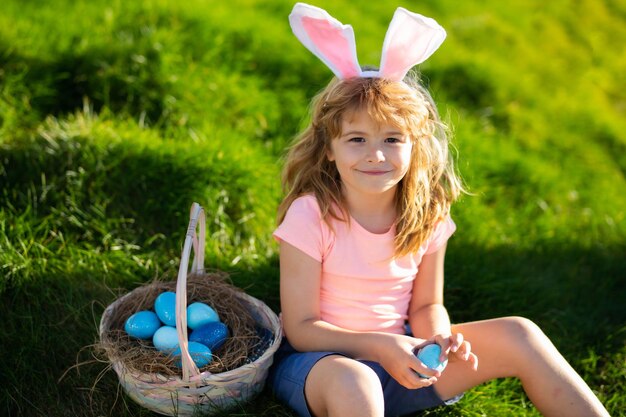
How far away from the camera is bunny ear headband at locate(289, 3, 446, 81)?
2.16m

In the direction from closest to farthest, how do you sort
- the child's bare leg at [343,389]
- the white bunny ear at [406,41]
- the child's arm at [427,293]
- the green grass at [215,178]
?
the child's bare leg at [343,389], the white bunny ear at [406,41], the child's arm at [427,293], the green grass at [215,178]

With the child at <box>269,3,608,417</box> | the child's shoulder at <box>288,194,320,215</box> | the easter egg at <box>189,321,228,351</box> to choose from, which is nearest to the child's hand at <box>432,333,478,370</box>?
the child at <box>269,3,608,417</box>

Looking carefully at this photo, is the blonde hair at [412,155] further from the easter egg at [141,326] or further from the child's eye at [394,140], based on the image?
the easter egg at [141,326]

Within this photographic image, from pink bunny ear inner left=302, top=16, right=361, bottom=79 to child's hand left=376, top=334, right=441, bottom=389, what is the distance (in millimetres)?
814

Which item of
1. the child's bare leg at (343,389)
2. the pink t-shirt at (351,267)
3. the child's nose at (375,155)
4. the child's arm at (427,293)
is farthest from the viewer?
the child's arm at (427,293)

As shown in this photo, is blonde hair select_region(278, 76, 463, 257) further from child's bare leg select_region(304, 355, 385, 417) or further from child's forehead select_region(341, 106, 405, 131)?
child's bare leg select_region(304, 355, 385, 417)

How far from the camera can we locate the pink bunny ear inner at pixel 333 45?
222 cm

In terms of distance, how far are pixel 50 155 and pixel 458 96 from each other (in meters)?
2.39

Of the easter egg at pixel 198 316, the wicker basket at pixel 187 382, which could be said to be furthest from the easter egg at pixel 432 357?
the easter egg at pixel 198 316

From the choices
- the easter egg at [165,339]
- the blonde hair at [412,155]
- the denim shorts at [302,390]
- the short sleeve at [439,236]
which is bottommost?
the denim shorts at [302,390]

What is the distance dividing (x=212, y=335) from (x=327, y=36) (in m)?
0.98

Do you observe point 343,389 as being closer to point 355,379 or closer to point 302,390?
point 355,379

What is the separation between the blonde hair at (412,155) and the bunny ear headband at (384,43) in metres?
0.05

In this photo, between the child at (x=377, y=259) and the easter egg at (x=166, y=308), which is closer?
the child at (x=377, y=259)
